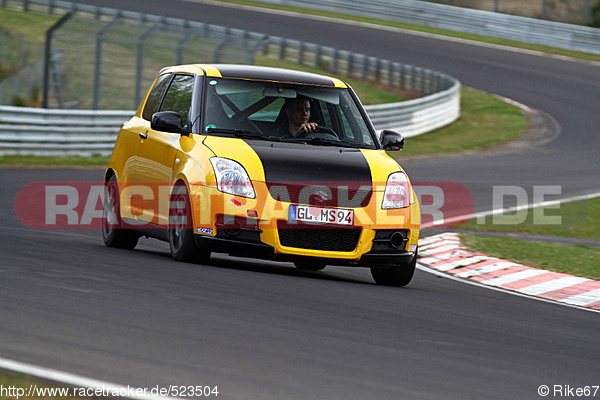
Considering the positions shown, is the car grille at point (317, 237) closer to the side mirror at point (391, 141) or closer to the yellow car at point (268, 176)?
the yellow car at point (268, 176)

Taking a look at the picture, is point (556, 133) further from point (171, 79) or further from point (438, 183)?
point (171, 79)

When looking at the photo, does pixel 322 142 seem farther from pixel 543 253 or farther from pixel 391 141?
pixel 543 253

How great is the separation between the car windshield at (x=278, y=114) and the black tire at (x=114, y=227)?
1659 millimetres

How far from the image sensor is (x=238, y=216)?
25.4ft

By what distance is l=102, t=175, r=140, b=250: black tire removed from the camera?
9.67m

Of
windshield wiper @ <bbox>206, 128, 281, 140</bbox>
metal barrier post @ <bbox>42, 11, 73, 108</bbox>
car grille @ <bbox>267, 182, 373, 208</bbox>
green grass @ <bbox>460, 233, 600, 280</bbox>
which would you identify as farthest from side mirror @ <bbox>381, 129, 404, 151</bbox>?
metal barrier post @ <bbox>42, 11, 73, 108</bbox>

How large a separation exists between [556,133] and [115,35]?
13434 millimetres

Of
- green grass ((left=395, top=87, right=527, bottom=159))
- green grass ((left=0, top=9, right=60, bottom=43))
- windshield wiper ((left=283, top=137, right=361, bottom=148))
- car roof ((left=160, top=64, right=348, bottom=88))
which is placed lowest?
green grass ((left=395, top=87, right=527, bottom=159))

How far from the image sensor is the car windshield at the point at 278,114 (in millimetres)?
8578

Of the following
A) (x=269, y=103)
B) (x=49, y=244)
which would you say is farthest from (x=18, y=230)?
(x=269, y=103)

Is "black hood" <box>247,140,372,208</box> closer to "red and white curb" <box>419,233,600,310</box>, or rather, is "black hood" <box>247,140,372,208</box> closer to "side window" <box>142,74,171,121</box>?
"side window" <box>142,74,171,121</box>

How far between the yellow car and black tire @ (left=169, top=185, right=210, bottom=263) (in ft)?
0.04

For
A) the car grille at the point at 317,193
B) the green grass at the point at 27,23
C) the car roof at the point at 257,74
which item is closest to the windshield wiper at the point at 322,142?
the car roof at the point at 257,74

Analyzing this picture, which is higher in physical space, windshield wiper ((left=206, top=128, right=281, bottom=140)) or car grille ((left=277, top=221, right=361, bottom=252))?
windshield wiper ((left=206, top=128, right=281, bottom=140))
